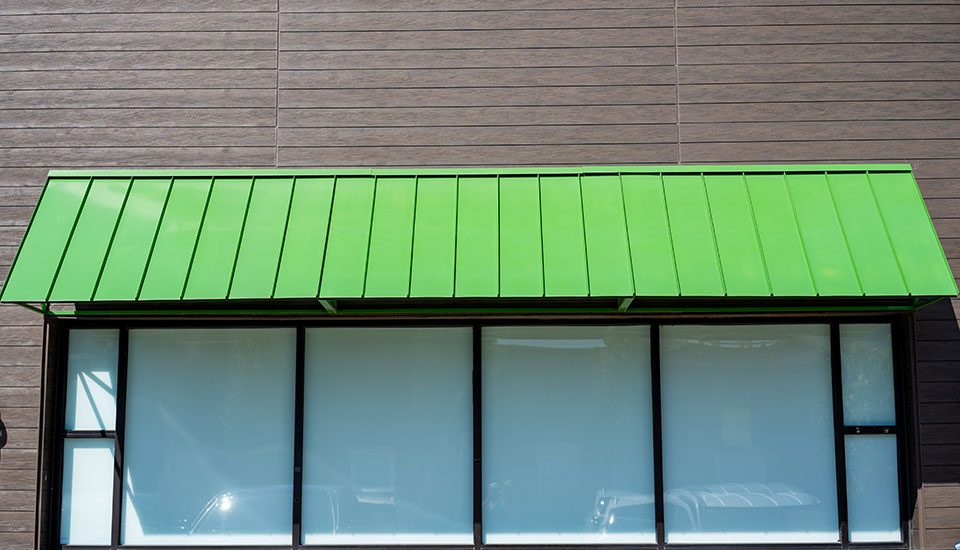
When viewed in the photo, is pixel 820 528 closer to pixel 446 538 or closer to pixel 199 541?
pixel 446 538

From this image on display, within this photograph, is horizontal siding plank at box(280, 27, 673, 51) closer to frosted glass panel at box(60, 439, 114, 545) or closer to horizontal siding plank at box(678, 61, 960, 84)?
horizontal siding plank at box(678, 61, 960, 84)

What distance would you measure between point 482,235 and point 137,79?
3.99 meters

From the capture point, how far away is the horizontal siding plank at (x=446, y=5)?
797 centimetres

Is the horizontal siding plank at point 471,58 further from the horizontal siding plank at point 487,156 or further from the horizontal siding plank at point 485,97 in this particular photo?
the horizontal siding plank at point 487,156

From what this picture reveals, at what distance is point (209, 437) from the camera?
745 cm

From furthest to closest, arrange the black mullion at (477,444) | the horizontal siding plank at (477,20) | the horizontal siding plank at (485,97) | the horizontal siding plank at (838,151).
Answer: the horizontal siding plank at (477,20), the horizontal siding plank at (485,97), the horizontal siding plank at (838,151), the black mullion at (477,444)

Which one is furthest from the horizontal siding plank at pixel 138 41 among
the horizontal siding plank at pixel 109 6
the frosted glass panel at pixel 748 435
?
the frosted glass panel at pixel 748 435

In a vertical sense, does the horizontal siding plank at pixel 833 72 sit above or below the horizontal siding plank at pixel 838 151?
above

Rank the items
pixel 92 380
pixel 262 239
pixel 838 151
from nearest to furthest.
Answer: pixel 262 239
pixel 92 380
pixel 838 151

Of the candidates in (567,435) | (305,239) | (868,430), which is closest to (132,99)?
(305,239)

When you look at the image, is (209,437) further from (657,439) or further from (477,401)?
(657,439)

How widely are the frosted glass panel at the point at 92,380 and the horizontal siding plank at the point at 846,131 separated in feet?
20.4

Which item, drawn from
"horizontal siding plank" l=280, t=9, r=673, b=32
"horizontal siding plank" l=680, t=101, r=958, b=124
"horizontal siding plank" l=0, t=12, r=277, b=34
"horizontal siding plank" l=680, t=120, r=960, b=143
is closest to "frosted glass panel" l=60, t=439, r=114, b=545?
"horizontal siding plank" l=0, t=12, r=277, b=34

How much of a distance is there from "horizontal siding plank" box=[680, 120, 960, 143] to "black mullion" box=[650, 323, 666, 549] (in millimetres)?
2188
